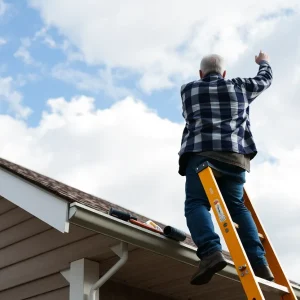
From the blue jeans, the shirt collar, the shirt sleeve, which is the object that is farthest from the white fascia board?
the shirt sleeve

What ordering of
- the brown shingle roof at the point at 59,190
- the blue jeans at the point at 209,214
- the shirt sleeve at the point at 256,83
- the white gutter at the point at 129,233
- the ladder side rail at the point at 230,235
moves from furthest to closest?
the brown shingle roof at the point at 59,190
the shirt sleeve at the point at 256,83
the white gutter at the point at 129,233
the blue jeans at the point at 209,214
the ladder side rail at the point at 230,235

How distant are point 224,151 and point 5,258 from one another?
2.66 meters

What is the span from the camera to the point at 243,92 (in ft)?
15.2

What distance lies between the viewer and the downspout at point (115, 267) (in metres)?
4.88

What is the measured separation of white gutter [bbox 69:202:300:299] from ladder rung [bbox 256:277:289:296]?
96 cm

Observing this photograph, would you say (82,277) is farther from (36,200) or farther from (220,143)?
(220,143)

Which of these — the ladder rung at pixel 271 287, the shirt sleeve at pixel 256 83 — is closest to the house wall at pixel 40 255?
the ladder rung at pixel 271 287

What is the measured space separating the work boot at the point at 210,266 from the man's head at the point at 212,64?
1468 mm

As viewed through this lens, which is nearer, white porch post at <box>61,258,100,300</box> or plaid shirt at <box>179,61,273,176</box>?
plaid shirt at <box>179,61,273,176</box>

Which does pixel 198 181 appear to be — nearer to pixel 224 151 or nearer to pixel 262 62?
pixel 224 151

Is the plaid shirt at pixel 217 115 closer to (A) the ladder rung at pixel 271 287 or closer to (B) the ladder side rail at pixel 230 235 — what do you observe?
(B) the ladder side rail at pixel 230 235

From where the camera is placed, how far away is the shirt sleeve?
15.3ft

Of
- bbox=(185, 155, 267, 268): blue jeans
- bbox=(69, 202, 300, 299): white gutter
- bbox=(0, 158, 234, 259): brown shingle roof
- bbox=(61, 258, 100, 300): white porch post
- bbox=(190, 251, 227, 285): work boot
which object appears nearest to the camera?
bbox=(190, 251, 227, 285): work boot

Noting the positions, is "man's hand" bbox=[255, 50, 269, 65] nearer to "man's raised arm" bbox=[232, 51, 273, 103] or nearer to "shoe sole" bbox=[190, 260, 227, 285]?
"man's raised arm" bbox=[232, 51, 273, 103]
